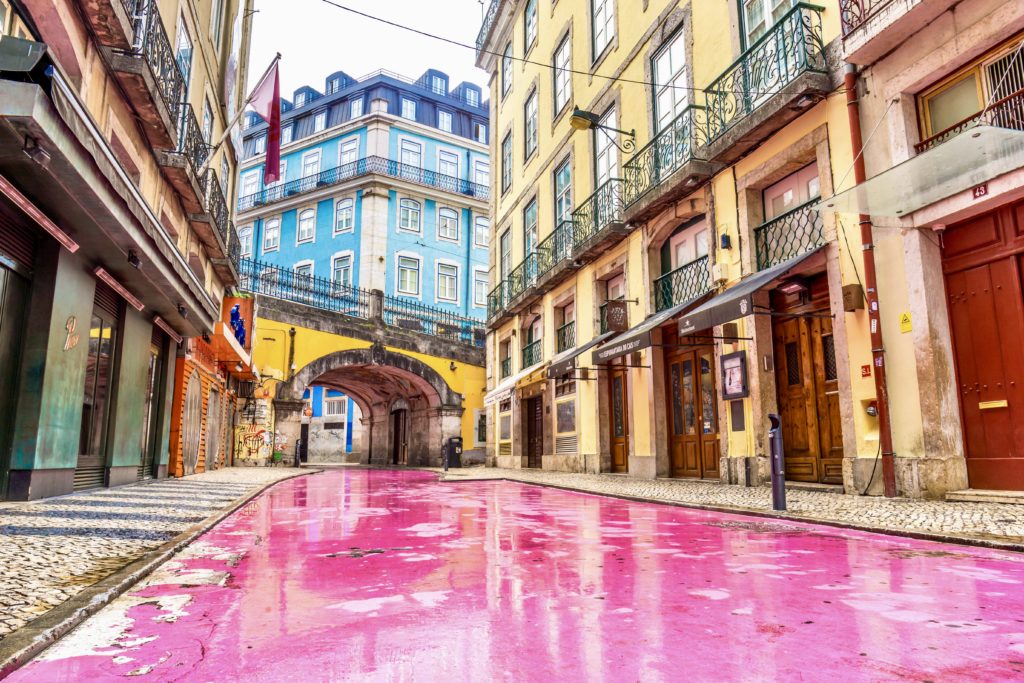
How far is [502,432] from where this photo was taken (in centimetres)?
2259

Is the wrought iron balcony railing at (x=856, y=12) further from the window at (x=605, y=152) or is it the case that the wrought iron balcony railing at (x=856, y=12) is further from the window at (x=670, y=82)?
the window at (x=605, y=152)

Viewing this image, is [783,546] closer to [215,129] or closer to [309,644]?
[309,644]

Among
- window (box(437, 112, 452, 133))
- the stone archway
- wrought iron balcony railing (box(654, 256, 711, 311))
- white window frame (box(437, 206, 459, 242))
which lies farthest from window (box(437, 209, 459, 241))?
wrought iron balcony railing (box(654, 256, 711, 311))

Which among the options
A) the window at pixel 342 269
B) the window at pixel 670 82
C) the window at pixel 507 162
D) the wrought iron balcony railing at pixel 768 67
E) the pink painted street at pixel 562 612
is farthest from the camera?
the window at pixel 342 269

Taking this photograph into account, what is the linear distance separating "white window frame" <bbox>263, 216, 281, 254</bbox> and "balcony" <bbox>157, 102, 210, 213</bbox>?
24010 millimetres

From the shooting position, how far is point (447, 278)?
35594 millimetres

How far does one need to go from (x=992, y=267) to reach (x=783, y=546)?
4746 mm

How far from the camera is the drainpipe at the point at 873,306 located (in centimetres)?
776

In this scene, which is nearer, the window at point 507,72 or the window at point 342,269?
the window at point 507,72

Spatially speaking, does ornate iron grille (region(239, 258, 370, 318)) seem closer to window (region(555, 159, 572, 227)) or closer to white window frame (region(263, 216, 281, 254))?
window (region(555, 159, 572, 227))

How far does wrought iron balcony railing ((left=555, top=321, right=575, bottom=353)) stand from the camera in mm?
17406

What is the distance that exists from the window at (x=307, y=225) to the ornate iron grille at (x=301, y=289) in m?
11.0

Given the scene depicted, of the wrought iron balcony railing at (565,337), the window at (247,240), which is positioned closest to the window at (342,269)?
the window at (247,240)

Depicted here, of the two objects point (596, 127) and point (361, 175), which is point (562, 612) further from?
point (361, 175)
